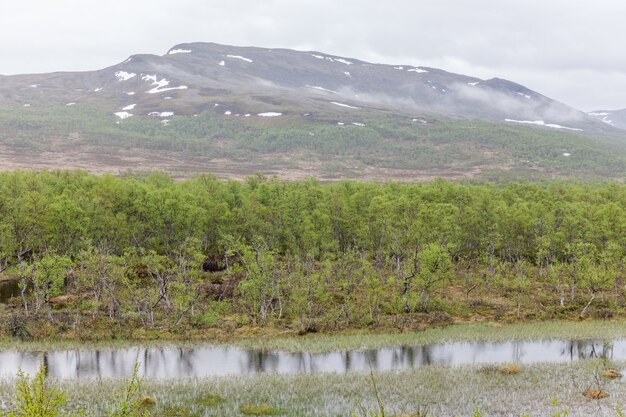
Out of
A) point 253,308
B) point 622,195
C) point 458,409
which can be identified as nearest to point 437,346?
point 458,409

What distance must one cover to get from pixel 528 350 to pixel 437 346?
7.37m

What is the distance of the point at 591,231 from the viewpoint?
7200cm

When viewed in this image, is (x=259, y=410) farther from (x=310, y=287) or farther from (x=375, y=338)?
(x=310, y=287)

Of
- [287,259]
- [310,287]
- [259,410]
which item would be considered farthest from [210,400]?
[287,259]

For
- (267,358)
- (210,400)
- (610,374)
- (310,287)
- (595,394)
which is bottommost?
(267,358)

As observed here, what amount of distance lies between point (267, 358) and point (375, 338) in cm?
1012

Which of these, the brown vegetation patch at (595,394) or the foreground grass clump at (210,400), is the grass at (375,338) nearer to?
the foreground grass clump at (210,400)

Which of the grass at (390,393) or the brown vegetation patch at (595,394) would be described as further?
the brown vegetation patch at (595,394)

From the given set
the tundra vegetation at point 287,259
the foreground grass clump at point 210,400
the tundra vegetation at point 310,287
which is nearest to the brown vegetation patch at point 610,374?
the tundra vegetation at point 310,287

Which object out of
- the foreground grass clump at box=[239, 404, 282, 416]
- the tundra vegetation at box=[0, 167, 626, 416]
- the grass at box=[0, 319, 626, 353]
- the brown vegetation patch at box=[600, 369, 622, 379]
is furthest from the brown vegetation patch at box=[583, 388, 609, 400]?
the foreground grass clump at box=[239, 404, 282, 416]

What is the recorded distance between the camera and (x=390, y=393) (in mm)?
33875

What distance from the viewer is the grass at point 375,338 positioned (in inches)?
1763

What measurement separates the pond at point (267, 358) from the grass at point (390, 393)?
3.00 m

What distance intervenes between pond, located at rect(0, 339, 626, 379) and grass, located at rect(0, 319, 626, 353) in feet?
3.18
